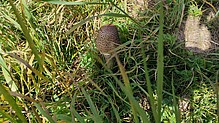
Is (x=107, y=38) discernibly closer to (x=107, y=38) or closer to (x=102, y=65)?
(x=107, y=38)

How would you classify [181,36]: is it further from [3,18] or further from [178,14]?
[3,18]

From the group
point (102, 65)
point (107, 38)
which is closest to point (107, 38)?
point (107, 38)

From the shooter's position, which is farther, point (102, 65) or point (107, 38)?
point (102, 65)

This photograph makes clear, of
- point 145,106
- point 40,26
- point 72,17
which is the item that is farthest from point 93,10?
point 145,106

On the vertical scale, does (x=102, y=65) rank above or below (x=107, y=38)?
below
